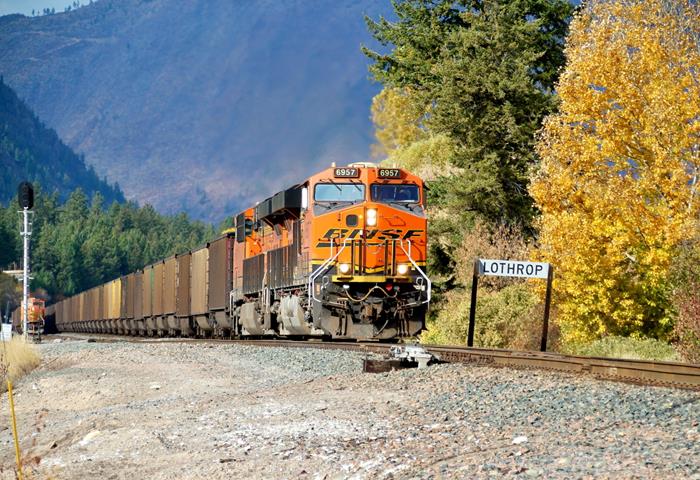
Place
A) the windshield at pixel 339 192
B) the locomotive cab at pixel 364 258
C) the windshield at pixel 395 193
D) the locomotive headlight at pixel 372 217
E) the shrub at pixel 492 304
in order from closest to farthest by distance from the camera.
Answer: the locomotive cab at pixel 364 258 < the locomotive headlight at pixel 372 217 < the windshield at pixel 339 192 < the windshield at pixel 395 193 < the shrub at pixel 492 304

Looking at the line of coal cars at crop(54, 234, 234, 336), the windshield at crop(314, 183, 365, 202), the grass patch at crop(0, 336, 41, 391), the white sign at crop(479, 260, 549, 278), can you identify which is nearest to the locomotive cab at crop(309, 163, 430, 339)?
the windshield at crop(314, 183, 365, 202)

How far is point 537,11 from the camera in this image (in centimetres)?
3891

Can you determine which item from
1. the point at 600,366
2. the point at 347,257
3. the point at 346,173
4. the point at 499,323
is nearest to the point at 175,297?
the point at 499,323

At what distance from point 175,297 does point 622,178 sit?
22.6 m

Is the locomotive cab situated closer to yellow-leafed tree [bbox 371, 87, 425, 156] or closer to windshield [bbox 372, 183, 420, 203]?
windshield [bbox 372, 183, 420, 203]

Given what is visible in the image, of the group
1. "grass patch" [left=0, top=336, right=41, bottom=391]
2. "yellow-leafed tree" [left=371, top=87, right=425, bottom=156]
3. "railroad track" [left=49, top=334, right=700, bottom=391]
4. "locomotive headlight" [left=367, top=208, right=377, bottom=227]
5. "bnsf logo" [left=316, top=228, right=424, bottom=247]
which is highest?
"yellow-leafed tree" [left=371, top=87, right=425, bottom=156]

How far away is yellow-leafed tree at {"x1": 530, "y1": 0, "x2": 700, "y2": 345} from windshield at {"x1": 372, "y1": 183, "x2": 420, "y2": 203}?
118 inches

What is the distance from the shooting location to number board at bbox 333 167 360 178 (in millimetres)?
21828

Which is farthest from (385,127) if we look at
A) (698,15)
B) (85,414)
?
(85,414)

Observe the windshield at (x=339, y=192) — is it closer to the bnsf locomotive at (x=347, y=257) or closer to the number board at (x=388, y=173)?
the bnsf locomotive at (x=347, y=257)

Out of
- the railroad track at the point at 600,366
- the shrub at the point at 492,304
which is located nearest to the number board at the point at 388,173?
the shrub at the point at 492,304

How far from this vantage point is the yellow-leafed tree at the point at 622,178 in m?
21.6

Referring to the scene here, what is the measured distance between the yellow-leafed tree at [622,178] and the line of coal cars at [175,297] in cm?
1170

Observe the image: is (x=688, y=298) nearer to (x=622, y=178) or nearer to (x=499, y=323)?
(x=622, y=178)
